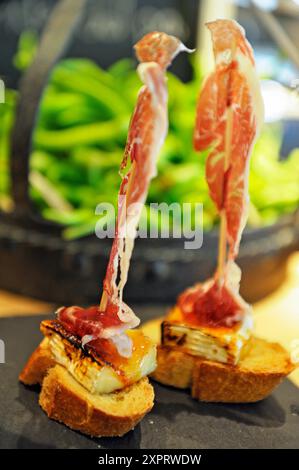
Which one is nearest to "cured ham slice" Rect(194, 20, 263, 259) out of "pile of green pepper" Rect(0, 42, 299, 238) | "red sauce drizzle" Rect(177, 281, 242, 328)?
"red sauce drizzle" Rect(177, 281, 242, 328)

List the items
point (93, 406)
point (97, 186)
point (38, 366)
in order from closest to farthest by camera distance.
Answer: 1. point (93, 406)
2. point (38, 366)
3. point (97, 186)

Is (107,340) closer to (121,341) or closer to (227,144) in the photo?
(121,341)

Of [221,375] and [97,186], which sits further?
[97,186]

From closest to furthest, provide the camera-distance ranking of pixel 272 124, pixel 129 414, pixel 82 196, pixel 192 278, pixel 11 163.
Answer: pixel 129 414, pixel 11 163, pixel 192 278, pixel 82 196, pixel 272 124

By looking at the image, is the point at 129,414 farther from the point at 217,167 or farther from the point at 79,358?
the point at 217,167

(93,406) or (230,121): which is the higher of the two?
(230,121)

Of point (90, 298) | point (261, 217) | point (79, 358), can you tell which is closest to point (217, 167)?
point (79, 358)

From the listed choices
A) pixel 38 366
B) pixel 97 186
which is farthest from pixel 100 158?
pixel 38 366
